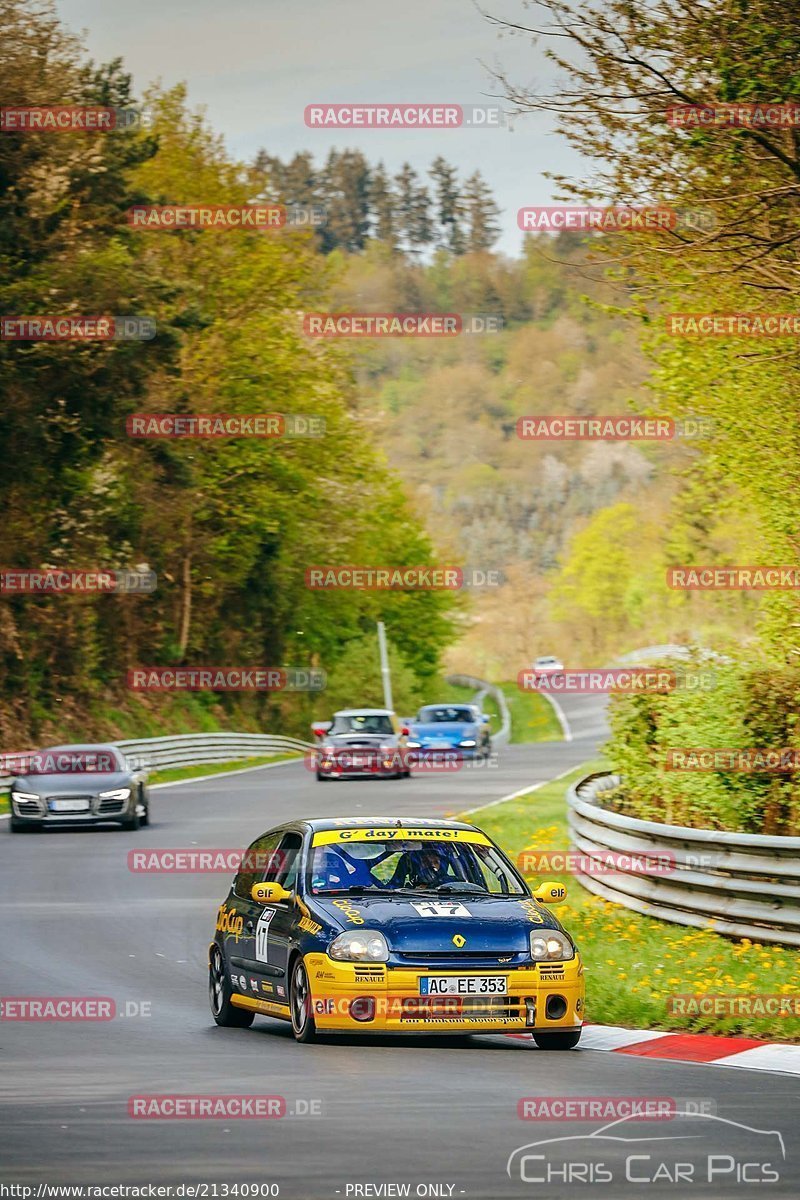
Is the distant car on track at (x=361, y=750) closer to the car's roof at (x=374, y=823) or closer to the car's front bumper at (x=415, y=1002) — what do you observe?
the car's roof at (x=374, y=823)

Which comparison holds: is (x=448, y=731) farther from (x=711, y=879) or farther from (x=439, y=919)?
(x=439, y=919)

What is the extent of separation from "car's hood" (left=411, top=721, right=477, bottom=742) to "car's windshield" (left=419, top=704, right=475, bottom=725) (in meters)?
0.26

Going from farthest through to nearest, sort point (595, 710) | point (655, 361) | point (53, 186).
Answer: point (595, 710), point (53, 186), point (655, 361)

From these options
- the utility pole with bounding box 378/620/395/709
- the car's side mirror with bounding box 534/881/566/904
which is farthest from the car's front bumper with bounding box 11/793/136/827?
the utility pole with bounding box 378/620/395/709

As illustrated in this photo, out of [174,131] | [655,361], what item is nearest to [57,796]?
[655,361]

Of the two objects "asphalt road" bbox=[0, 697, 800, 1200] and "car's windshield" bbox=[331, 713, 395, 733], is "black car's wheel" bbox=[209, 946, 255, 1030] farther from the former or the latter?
"car's windshield" bbox=[331, 713, 395, 733]

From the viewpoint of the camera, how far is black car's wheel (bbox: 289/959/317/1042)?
38.1ft

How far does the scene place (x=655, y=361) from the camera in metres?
25.5

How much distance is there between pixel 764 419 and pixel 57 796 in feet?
40.9

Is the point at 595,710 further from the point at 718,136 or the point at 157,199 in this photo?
the point at 718,136

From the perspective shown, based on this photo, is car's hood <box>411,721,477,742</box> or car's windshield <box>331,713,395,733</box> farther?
car's hood <box>411,721,477,742</box>

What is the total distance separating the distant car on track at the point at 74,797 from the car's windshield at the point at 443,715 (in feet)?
59.4

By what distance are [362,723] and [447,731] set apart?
464cm

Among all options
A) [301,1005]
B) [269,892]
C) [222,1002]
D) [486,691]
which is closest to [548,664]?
[486,691]
